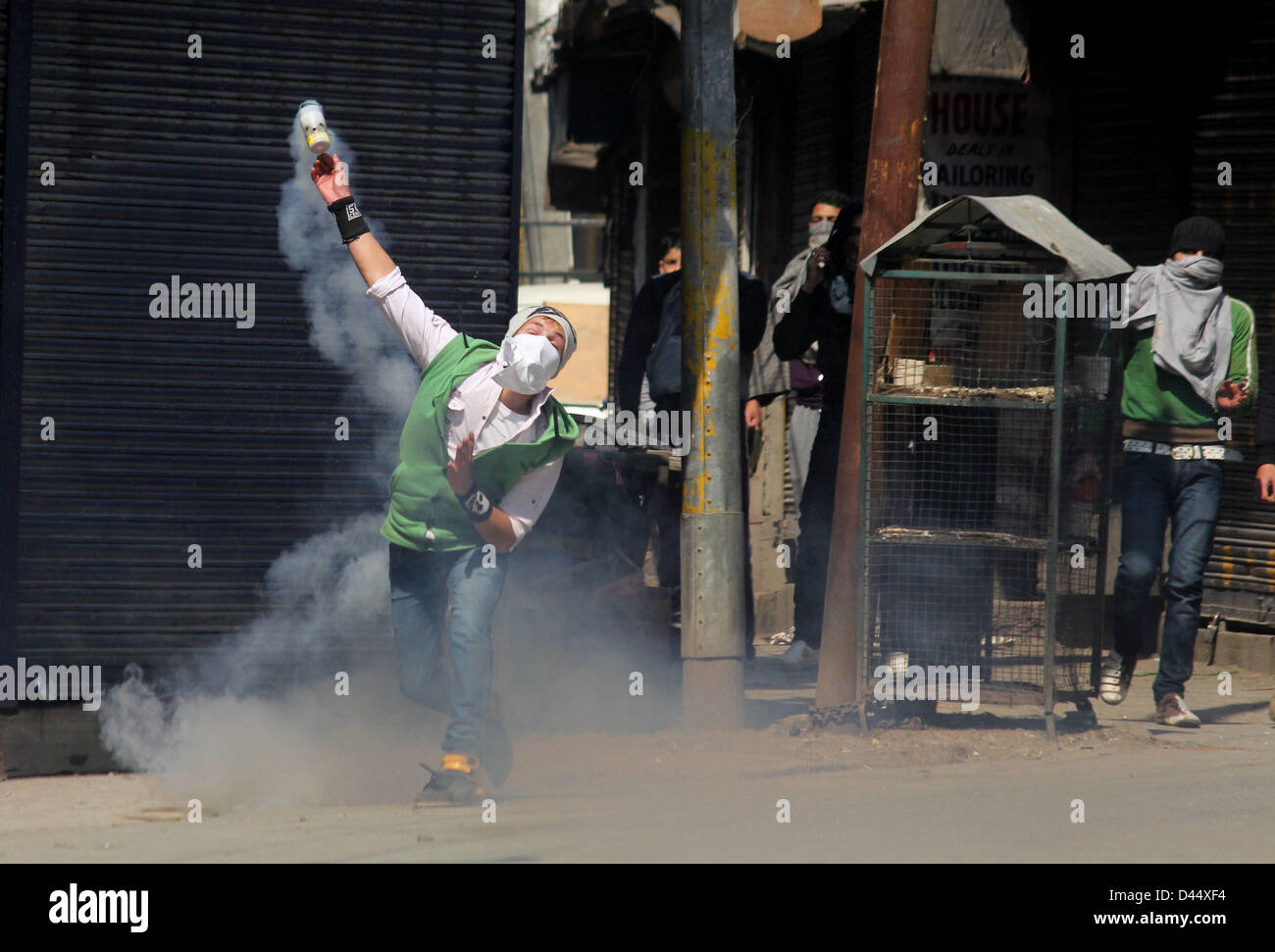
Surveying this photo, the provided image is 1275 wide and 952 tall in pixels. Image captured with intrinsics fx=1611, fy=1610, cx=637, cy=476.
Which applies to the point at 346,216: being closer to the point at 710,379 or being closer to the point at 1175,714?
the point at 710,379

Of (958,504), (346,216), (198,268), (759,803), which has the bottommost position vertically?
(759,803)

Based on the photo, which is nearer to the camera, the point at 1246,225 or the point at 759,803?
the point at 759,803

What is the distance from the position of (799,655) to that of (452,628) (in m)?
3.08

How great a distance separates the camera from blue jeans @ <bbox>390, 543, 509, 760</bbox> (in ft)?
17.1

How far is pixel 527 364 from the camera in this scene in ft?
16.7

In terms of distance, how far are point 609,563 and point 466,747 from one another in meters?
2.59

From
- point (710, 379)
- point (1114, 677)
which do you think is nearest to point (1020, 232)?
point (710, 379)

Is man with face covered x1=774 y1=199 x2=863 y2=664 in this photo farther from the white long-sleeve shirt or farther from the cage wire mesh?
the white long-sleeve shirt

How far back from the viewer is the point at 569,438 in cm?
532

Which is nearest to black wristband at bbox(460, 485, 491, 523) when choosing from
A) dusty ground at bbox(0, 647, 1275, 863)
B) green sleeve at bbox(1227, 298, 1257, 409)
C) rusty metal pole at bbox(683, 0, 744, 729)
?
dusty ground at bbox(0, 647, 1275, 863)

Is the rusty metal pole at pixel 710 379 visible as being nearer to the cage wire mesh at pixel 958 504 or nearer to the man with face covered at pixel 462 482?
the cage wire mesh at pixel 958 504

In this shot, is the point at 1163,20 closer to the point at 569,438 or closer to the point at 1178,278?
the point at 1178,278
